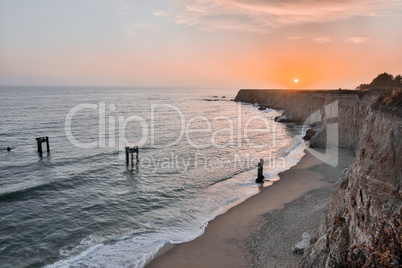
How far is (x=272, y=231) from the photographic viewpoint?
43.8 ft

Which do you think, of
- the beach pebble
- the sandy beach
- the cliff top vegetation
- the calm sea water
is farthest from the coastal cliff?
the cliff top vegetation

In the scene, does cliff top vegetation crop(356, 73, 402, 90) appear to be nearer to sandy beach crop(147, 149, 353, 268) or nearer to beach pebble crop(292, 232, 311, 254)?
sandy beach crop(147, 149, 353, 268)

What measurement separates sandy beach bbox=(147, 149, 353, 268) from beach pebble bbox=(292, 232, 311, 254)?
24 centimetres

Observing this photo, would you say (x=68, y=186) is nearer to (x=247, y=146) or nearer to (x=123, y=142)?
(x=123, y=142)

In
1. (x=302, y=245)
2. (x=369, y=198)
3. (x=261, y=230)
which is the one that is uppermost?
(x=369, y=198)

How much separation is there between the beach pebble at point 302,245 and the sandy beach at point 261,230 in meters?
0.24

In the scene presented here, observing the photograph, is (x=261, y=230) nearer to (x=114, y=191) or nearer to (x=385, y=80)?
(x=114, y=191)

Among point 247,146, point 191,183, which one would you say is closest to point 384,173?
point 191,183

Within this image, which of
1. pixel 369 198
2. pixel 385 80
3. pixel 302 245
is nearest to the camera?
pixel 369 198

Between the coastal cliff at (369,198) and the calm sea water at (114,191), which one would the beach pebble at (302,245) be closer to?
the coastal cliff at (369,198)

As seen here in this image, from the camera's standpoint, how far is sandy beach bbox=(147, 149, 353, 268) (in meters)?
11.4

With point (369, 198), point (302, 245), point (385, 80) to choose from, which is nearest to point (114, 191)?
point (302, 245)

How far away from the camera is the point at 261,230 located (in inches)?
538

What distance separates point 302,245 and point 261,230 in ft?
8.96
